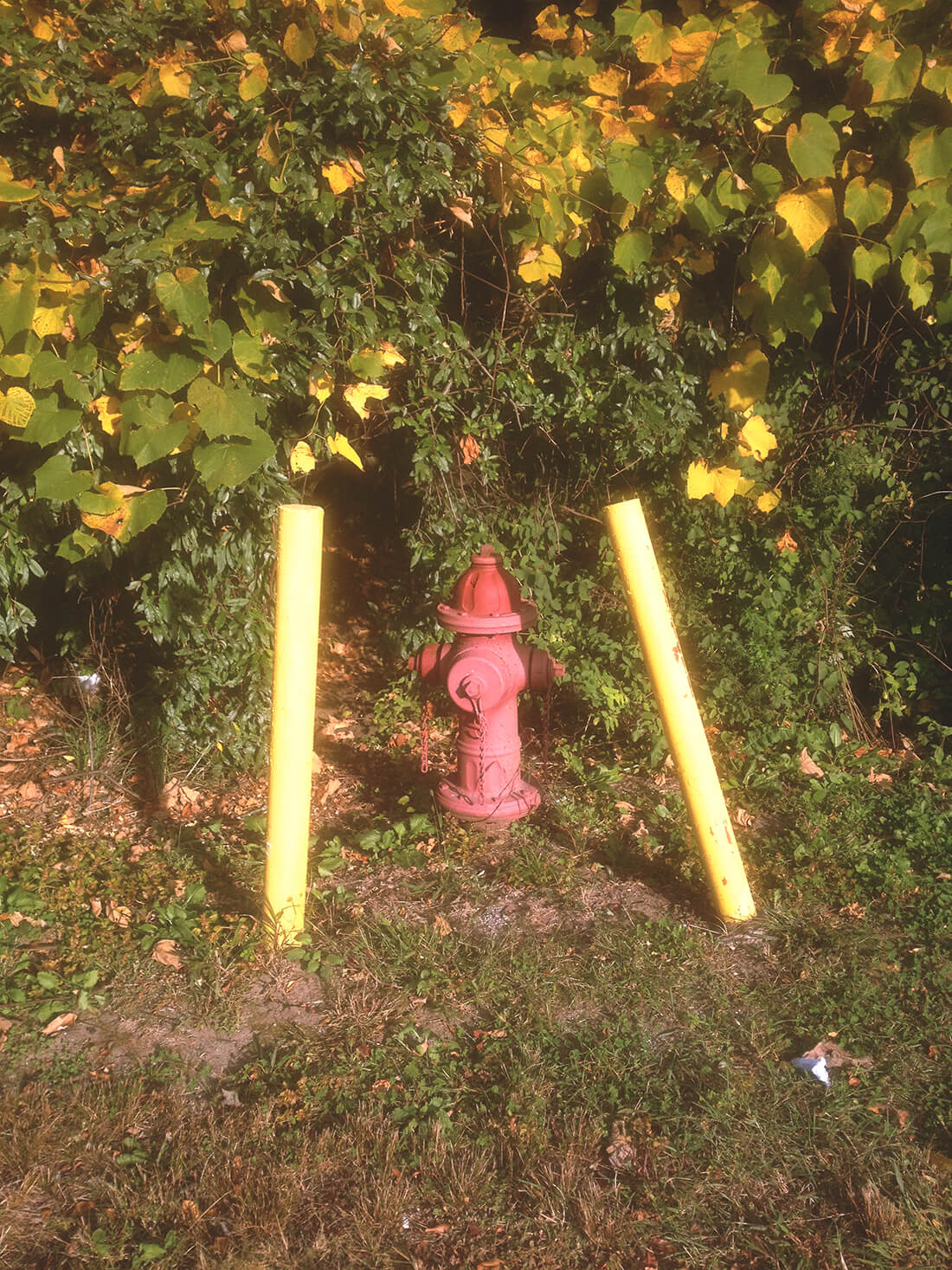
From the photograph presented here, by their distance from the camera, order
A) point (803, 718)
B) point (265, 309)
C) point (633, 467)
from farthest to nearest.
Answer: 1. point (803, 718)
2. point (633, 467)
3. point (265, 309)

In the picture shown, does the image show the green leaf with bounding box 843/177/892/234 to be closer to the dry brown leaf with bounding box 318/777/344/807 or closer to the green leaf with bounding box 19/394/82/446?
the green leaf with bounding box 19/394/82/446

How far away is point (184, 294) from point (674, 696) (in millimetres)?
1813

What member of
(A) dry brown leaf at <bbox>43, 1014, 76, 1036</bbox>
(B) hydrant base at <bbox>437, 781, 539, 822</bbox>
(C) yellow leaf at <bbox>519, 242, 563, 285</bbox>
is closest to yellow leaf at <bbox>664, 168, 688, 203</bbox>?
(C) yellow leaf at <bbox>519, 242, 563, 285</bbox>

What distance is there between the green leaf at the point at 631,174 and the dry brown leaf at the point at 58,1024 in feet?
9.62

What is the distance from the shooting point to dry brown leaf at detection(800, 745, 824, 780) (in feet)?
14.0

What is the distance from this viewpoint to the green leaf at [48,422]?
293 cm

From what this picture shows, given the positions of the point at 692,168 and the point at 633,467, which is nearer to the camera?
the point at 692,168

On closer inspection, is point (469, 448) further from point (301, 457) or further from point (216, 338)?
point (216, 338)

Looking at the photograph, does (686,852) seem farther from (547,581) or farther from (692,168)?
(692,168)

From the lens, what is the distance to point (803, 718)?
175 inches

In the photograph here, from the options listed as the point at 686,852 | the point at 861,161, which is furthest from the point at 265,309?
the point at 686,852

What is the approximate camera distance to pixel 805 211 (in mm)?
3152

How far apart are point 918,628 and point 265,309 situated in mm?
3128

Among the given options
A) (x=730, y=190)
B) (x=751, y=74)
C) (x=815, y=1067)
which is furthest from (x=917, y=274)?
(x=815, y=1067)
